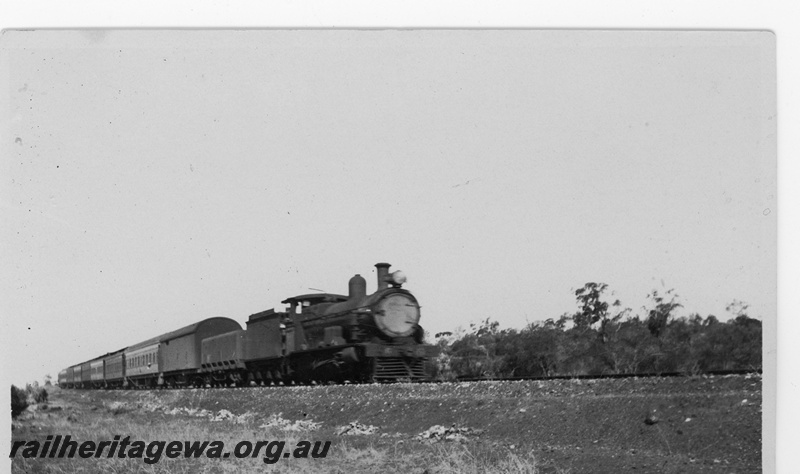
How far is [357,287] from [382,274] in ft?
1.74

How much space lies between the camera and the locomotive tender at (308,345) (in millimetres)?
10414

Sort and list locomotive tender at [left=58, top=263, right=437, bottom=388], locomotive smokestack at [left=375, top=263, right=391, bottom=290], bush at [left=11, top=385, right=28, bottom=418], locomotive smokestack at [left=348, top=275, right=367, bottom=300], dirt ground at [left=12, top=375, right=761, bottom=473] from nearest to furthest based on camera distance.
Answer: dirt ground at [left=12, top=375, right=761, bottom=473], bush at [left=11, top=385, right=28, bottom=418], locomotive smokestack at [left=375, top=263, right=391, bottom=290], locomotive smokestack at [left=348, top=275, right=367, bottom=300], locomotive tender at [left=58, top=263, right=437, bottom=388]

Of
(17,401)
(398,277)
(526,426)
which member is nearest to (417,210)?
(398,277)

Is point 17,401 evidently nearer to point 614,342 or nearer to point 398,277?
point 398,277

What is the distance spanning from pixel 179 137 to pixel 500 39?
150 inches

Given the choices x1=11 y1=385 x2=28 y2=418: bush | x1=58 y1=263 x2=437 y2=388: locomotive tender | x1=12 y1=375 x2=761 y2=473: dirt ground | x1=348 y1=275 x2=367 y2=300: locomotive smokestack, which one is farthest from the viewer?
x1=58 y1=263 x2=437 y2=388: locomotive tender

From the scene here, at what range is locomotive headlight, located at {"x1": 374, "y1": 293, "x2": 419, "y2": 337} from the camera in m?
10.5

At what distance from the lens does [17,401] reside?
9359 mm

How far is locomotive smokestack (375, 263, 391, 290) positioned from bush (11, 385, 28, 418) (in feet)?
13.7

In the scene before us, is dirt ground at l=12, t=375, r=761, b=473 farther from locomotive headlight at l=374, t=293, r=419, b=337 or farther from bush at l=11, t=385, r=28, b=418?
locomotive headlight at l=374, t=293, r=419, b=337

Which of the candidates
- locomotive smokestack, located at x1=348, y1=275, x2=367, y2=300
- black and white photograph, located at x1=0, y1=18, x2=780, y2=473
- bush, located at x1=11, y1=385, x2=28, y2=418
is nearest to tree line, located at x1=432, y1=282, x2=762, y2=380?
black and white photograph, located at x1=0, y1=18, x2=780, y2=473

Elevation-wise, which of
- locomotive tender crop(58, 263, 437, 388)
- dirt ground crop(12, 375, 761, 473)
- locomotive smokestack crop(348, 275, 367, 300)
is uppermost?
locomotive smokestack crop(348, 275, 367, 300)

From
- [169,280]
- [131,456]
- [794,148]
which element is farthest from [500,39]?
[131,456]

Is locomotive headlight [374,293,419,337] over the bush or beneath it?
over
